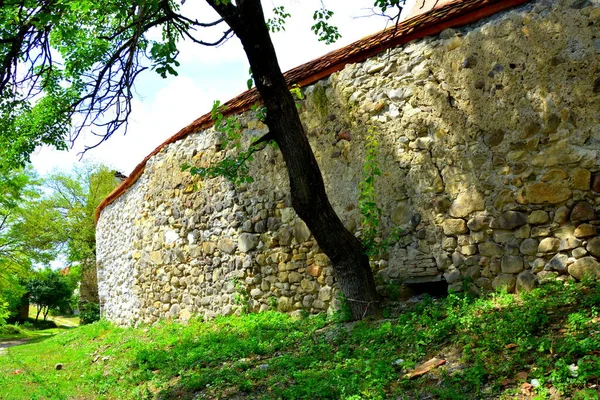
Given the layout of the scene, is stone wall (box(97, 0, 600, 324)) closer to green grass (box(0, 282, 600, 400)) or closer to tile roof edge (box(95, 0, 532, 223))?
tile roof edge (box(95, 0, 532, 223))

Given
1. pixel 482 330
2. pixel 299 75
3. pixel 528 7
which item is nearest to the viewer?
pixel 482 330

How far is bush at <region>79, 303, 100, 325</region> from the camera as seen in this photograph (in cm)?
1767

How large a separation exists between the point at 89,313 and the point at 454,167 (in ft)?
55.2

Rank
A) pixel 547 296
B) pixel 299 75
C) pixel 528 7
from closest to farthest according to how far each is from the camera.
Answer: pixel 547 296, pixel 528 7, pixel 299 75

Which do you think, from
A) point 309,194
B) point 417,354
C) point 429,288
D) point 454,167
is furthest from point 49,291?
point 417,354

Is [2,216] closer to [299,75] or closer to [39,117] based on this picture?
[39,117]

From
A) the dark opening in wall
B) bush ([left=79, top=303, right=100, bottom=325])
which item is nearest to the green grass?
the dark opening in wall

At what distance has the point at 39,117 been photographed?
8.73 m

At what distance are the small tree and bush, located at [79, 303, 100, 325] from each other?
26.9 ft

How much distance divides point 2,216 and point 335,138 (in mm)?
14111

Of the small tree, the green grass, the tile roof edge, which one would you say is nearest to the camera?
the green grass

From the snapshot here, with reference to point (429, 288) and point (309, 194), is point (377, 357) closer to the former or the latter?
point (429, 288)

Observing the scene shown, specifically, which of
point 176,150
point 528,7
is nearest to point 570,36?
point 528,7

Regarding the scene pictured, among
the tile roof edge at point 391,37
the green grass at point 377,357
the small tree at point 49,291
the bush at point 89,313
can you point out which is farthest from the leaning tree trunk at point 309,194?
the small tree at point 49,291
